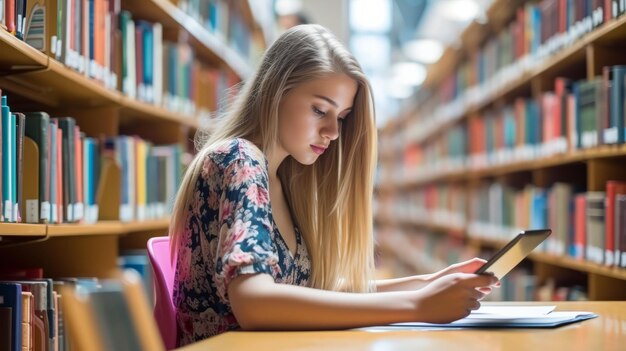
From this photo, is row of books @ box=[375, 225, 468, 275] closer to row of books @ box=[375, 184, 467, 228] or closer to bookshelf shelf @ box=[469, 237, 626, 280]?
row of books @ box=[375, 184, 467, 228]

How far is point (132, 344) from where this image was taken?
811 mm

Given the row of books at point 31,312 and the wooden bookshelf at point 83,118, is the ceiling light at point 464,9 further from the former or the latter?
the row of books at point 31,312

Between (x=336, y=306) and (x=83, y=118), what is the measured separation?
1.67 meters

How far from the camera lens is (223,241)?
132 cm

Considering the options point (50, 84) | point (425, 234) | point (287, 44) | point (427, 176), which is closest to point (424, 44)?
point (427, 176)

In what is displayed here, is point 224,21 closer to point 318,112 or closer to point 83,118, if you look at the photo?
point 83,118

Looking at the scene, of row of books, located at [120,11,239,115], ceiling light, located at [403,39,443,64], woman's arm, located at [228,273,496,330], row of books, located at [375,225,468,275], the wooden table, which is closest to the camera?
the wooden table

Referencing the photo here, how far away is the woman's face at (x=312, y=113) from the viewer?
5.19 feet

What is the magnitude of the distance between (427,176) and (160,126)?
13.6ft

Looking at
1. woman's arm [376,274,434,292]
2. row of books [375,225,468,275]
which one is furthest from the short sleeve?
row of books [375,225,468,275]

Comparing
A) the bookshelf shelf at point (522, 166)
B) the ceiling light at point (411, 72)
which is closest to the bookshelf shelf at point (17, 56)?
the bookshelf shelf at point (522, 166)

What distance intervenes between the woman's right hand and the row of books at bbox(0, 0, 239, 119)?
1.05m

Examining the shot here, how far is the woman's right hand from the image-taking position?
48.1 inches

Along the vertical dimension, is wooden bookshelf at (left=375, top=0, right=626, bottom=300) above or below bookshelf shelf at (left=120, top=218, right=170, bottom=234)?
above
